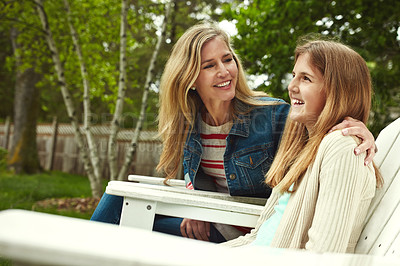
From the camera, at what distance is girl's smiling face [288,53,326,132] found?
1.57m

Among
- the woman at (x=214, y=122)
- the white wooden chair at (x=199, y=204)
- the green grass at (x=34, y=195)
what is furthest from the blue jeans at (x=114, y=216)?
the green grass at (x=34, y=195)

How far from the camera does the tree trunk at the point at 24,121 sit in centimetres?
1034

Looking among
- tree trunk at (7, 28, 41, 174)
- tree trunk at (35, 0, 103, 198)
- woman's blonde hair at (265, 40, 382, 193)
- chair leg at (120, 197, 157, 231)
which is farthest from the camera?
tree trunk at (7, 28, 41, 174)

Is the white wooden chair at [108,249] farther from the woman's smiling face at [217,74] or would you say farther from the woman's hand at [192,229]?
the woman's smiling face at [217,74]

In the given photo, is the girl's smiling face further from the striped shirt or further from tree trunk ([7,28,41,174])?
tree trunk ([7,28,41,174])

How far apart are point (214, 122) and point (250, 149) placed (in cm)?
29

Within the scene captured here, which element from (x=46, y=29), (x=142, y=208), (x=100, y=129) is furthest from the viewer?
(x=100, y=129)

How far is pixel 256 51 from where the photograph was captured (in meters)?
4.50

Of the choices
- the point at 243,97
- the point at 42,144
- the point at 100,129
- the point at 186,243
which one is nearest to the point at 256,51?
the point at 243,97

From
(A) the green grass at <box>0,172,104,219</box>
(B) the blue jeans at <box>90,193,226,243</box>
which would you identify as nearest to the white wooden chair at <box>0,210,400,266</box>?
(B) the blue jeans at <box>90,193,226,243</box>

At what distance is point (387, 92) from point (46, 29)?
4.75 m

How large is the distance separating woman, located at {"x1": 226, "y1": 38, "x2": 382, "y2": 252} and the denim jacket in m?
0.41

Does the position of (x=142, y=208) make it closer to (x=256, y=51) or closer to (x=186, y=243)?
(x=186, y=243)

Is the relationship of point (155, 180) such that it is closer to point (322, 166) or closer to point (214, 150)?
point (214, 150)
